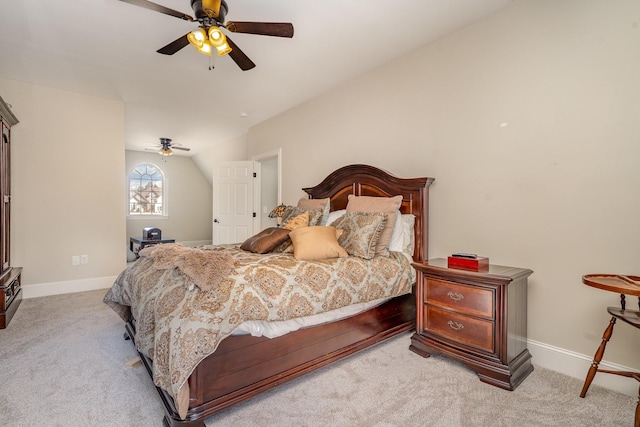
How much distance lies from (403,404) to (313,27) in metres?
2.93

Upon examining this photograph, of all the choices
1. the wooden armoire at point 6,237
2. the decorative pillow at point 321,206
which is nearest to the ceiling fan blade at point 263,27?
the decorative pillow at point 321,206

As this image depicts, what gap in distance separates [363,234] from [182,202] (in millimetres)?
7607

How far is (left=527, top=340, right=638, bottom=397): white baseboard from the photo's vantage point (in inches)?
72.2

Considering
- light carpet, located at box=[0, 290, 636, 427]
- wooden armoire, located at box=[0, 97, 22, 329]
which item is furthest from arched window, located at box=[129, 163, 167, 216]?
light carpet, located at box=[0, 290, 636, 427]

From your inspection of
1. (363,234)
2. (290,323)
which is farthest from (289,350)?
(363,234)

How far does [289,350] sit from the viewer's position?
6.24ft

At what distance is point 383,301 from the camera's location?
250 cm

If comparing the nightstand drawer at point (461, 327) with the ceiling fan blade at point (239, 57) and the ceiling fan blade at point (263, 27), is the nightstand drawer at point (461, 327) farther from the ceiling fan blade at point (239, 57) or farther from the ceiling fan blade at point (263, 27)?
the ceiling fan blade at point (239, 57)

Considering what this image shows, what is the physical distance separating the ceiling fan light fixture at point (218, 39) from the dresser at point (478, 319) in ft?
7.22

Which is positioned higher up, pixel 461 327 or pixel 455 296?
pixel 455 296

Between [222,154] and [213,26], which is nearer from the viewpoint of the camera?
[213,26]

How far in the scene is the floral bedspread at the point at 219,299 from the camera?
145 centimetres

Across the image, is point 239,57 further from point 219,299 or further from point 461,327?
point 461,327

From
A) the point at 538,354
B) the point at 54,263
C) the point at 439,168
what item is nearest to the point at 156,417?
the point at 538,354
